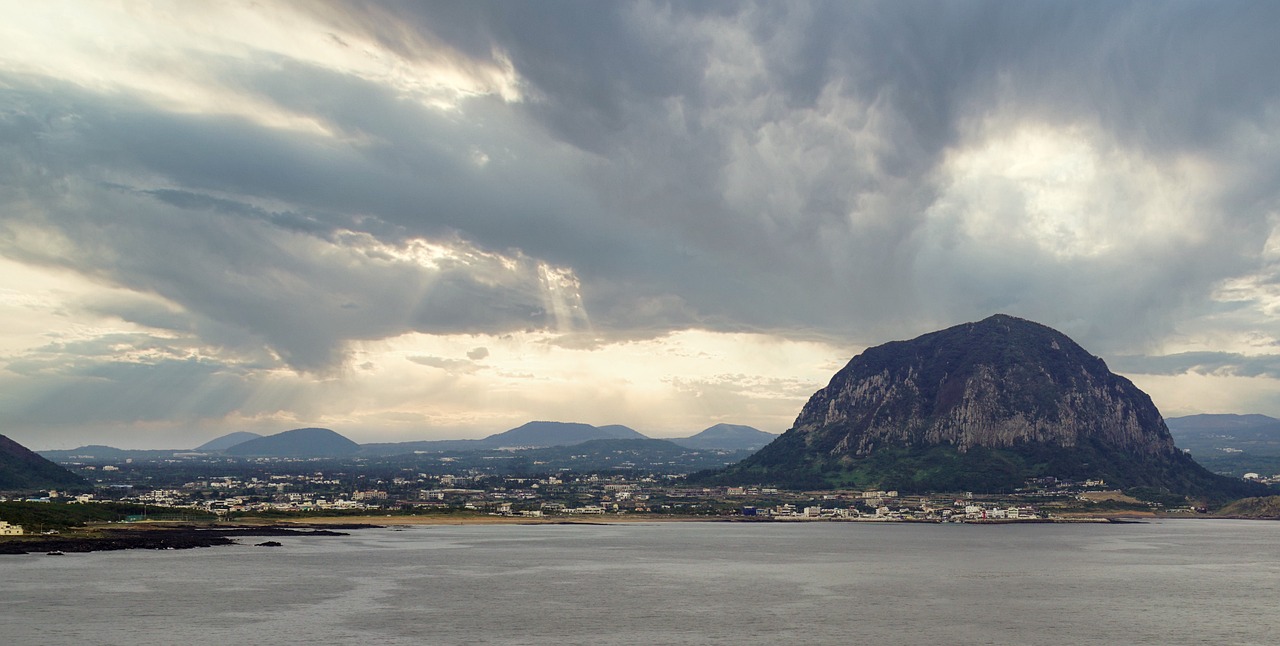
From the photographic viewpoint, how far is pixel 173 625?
99.6 m

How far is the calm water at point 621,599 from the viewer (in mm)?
98688

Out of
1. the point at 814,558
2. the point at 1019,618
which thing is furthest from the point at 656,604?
the point at 814,558

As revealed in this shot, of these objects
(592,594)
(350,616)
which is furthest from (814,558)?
(350,616)

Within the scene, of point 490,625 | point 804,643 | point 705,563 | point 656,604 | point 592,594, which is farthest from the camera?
point 705,563

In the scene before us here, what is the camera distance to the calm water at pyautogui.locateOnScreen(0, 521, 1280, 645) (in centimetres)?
9869

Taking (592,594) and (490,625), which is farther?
(592,594)

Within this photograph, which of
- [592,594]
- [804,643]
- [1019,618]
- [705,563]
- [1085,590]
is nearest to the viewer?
[804,643]

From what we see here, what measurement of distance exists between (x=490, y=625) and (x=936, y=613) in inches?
2005

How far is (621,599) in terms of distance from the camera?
126 m

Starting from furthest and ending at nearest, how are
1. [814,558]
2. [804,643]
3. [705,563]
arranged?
[814,558] → [705,563] → [804,643]

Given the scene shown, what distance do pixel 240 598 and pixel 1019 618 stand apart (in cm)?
8992

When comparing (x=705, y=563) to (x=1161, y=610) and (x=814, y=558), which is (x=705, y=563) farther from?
(x=1161, y=610)

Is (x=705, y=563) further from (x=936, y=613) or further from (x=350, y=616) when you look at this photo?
(x=350, y=616)

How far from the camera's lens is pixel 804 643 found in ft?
311
